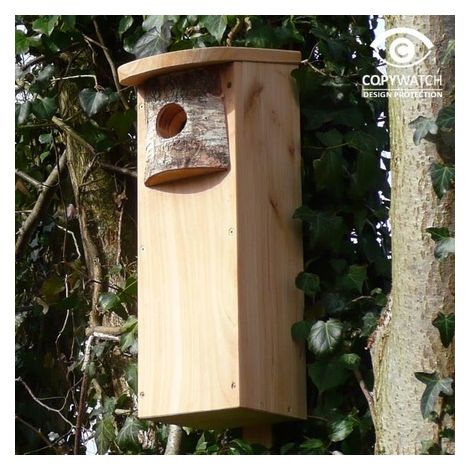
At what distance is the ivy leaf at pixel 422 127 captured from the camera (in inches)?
131

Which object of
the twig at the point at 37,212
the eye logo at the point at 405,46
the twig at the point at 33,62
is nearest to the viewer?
the eye logo at the point at 405,46

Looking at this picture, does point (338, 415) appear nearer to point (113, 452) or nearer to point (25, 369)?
point (113, 452)

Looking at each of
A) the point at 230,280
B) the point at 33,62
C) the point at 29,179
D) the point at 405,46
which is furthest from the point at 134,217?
the point at 405,46

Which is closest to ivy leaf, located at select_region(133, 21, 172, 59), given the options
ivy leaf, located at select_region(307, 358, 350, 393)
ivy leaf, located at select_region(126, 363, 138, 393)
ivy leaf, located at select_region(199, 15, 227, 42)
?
ivy leaf, located at select_region(199, 15, 227, 42)

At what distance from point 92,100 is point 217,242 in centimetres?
79

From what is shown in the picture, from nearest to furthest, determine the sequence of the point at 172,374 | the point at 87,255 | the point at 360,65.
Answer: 1. the point at 172,374
2. the point at 360,65
3. the point at 87,255

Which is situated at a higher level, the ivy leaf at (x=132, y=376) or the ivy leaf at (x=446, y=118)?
the ivy leaf at (x=446, y=118)

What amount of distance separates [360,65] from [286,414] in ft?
3.23

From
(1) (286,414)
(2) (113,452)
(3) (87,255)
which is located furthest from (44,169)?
(1) (286,414)

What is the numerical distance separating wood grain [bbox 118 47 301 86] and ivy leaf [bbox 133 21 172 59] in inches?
7.8

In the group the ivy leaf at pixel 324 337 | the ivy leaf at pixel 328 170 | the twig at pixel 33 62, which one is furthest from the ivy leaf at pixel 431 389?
the twig at pixel 33 62

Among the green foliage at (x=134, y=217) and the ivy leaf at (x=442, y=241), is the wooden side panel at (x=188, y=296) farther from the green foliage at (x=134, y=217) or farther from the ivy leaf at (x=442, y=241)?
the ivy leaf at (x=442, y=241)

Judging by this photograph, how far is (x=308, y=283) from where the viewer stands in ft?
12.1

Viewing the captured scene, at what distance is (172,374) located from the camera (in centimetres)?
358
